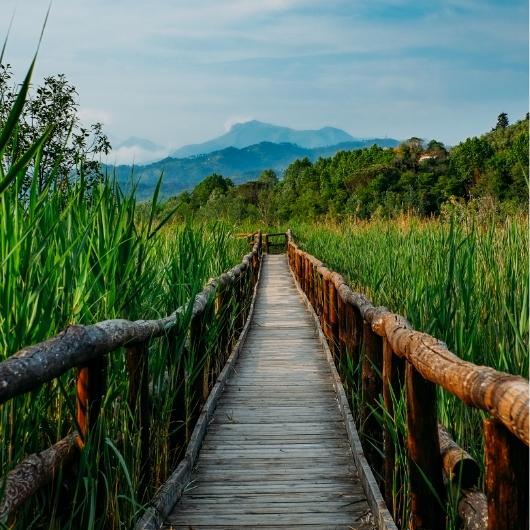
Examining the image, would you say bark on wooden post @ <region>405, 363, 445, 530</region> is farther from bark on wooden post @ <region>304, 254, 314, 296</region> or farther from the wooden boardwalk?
bark on wooden post @ <region>304, 254, 314, 296</region>

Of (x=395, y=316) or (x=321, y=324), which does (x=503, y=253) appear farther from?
(x=321, y=324)

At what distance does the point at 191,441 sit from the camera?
351 cm

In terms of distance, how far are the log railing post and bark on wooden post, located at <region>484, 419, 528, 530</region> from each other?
1631 millimetres

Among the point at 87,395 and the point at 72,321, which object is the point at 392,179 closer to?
the point at 72,321

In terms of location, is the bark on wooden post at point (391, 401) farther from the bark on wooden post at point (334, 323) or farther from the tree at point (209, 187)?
the tree at point (209, 187)

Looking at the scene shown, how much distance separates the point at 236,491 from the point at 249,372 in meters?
2.56

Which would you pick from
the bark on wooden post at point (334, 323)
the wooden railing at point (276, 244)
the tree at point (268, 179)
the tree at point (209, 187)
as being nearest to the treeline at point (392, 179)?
the tree at point (209, 187)

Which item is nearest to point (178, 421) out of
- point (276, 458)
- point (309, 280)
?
point (276, 458)

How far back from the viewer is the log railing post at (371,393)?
3.16m

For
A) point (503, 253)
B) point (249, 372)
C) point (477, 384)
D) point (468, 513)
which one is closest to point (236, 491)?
point (468, 513)

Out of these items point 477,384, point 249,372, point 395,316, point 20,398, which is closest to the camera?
point 477,384

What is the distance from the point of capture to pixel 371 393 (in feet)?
11.0

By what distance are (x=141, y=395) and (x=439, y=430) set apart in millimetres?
1043

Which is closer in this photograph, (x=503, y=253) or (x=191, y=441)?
(x=503, y=253)
